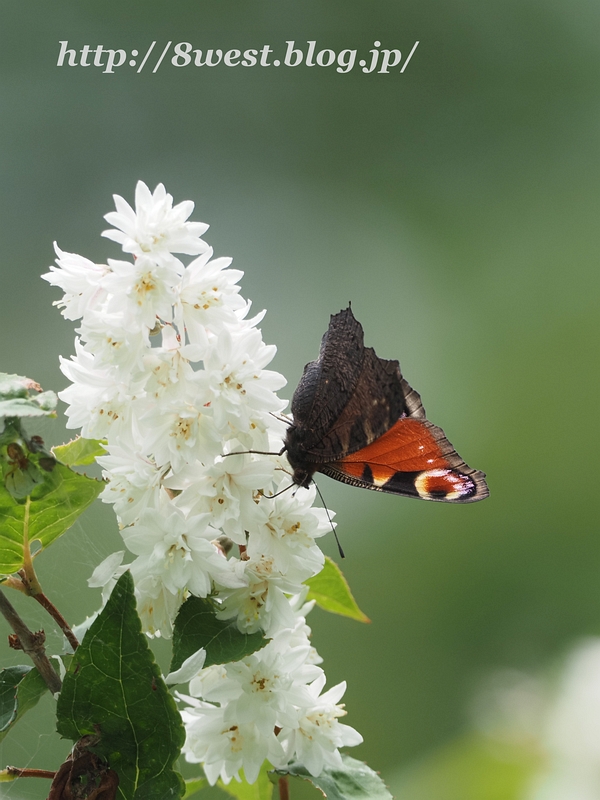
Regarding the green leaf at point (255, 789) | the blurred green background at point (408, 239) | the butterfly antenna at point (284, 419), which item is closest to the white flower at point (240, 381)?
the butterfly antenna at point (284, 419)

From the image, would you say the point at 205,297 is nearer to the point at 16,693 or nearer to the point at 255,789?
the point at 16,693

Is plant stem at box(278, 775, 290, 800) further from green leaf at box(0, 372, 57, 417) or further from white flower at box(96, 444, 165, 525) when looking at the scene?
green leaf at box(0, 372, 57, 417)

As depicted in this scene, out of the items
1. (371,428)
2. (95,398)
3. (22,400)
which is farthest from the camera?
(371,428)

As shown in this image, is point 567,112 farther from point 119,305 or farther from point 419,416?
point 119,305

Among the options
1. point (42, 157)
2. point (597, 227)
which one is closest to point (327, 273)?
point (597, 227)

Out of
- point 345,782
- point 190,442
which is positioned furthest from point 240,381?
point 345,782

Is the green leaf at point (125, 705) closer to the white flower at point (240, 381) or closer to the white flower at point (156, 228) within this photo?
the white flower at point (240, 381)
